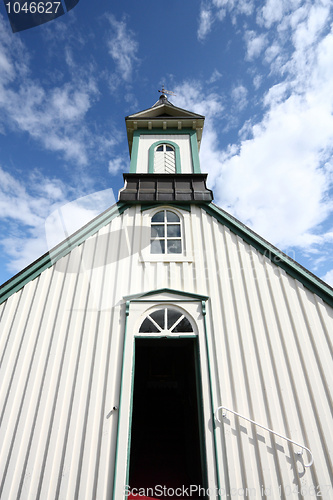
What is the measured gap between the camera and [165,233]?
20.5 feet

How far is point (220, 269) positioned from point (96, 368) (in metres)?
3.28

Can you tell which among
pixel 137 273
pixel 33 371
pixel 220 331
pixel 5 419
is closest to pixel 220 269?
pixel 220 331

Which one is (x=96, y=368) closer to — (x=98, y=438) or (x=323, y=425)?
(x=98, y=438)

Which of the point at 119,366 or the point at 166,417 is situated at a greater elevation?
the point at 119,366

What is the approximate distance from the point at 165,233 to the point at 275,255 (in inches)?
106

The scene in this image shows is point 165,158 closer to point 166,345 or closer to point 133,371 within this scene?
point 166,345

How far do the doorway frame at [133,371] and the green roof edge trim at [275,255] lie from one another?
1.86 meters

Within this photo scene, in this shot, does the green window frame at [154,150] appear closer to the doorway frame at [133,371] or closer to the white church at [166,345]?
the white church at [166,345]

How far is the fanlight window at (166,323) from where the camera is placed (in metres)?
4.93

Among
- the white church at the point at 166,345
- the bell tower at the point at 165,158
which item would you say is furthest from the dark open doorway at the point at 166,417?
the bell tower at the point at 165,158

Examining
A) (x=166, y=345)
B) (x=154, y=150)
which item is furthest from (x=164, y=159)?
(x=166, y=345)

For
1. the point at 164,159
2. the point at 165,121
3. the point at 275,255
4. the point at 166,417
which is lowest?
the point at 166,417

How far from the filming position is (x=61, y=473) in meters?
3.83

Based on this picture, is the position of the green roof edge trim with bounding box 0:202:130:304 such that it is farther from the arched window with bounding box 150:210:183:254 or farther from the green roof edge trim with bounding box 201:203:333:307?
the green roof edge trim with bounding box 201:203:333:307
